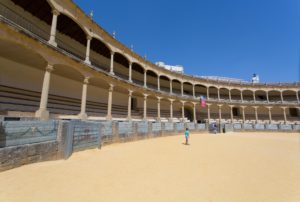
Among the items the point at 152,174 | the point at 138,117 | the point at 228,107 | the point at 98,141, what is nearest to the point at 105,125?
the point at 98,141

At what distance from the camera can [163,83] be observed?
33219 mm

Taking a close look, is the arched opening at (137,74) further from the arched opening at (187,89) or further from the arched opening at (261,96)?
the arched opening at (261,96)

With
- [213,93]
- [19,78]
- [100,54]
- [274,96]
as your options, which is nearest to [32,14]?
[19,78]

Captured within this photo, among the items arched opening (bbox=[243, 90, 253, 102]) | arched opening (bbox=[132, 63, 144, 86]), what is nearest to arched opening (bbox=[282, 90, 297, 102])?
arched opening (bbox=[243, 90, 253, 102])

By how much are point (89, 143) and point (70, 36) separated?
12.8m

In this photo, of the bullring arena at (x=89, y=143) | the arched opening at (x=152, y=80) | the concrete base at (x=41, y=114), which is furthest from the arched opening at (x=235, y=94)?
the concrete base at (x=41, y=114)

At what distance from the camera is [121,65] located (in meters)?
24.1

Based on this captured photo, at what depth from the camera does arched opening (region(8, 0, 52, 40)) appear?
1203 cm

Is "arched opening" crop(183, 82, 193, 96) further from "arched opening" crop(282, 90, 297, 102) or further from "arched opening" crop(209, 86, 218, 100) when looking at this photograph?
"arched opening" crop(282, 90, 297, 102)

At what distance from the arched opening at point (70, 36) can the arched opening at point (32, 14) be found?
101 cm

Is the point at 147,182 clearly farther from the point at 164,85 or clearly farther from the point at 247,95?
the point at 247,95

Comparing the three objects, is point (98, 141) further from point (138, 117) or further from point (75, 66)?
point (138, 117)

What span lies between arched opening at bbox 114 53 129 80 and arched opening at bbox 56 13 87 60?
15.7 ft

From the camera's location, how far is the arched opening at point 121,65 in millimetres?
21791
